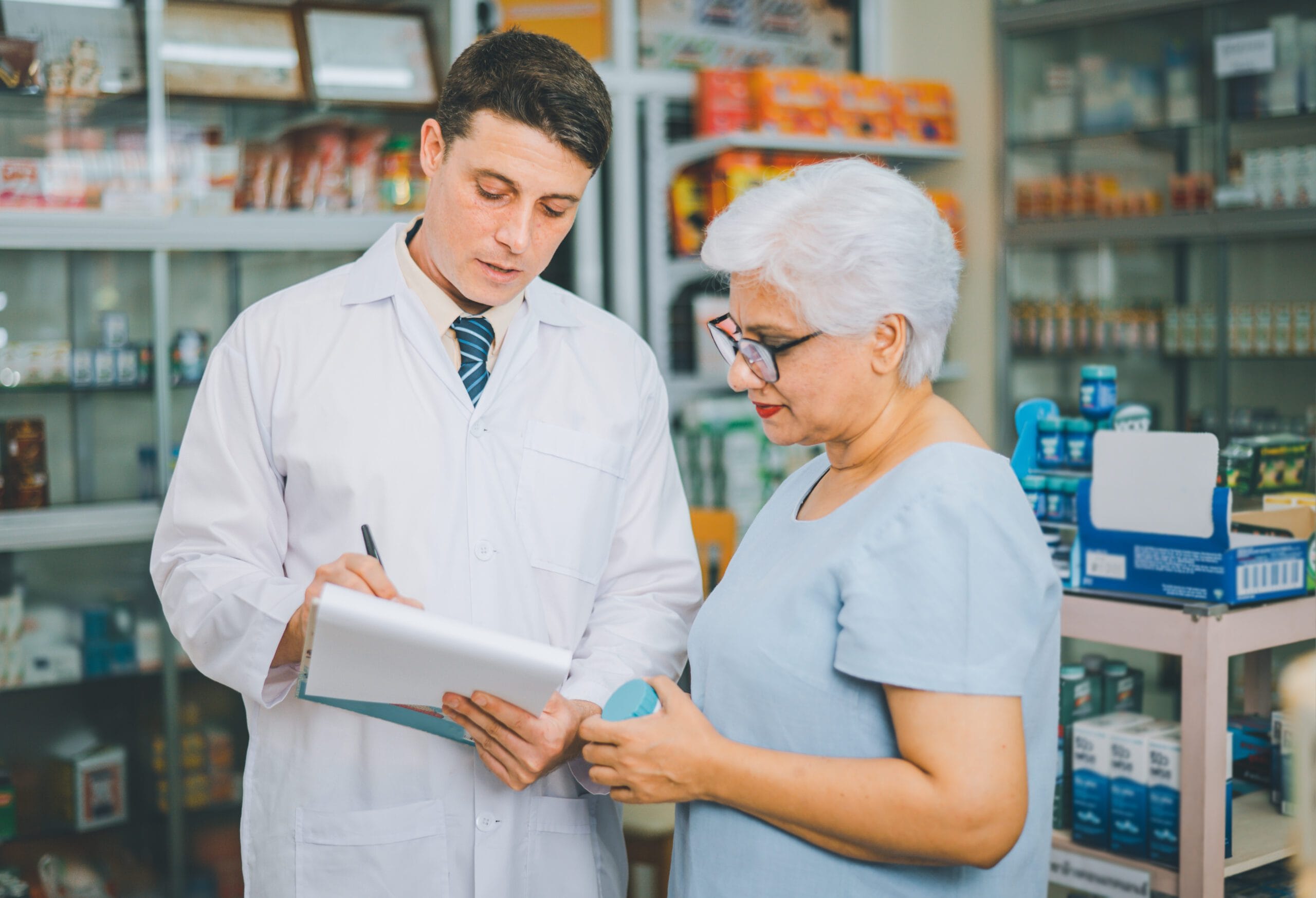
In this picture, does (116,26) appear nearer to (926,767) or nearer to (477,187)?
(477,187)

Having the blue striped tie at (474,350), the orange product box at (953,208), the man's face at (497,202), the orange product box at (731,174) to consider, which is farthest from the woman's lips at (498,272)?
the orange product box at (953,208)

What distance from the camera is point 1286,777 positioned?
2.09 m

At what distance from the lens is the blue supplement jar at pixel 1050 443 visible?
2.16 meters

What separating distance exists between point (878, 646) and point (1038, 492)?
1039mm

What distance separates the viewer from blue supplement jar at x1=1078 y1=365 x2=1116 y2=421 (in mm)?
2090

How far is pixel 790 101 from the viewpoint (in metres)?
4.39

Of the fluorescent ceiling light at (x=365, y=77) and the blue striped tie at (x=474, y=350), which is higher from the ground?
the fluorescent ceiling light at (x=365, y=77)

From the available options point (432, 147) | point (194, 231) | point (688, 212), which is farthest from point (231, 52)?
point (432, 147)

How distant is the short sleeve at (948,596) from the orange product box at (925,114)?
3.77m

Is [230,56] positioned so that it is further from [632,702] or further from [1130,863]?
[1130,863]

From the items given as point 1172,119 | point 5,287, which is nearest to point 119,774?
point 5,287

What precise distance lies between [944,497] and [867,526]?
0.09m

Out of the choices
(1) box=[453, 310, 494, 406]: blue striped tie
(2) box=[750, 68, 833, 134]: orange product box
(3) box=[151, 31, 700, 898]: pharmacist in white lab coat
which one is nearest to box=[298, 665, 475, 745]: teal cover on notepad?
(3) box=[151, 31, 700, 898]: pharmacist in white lab coat

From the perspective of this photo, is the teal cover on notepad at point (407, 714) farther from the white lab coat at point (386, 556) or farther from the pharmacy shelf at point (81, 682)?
the pharmacy shelf at point (81, 682)
